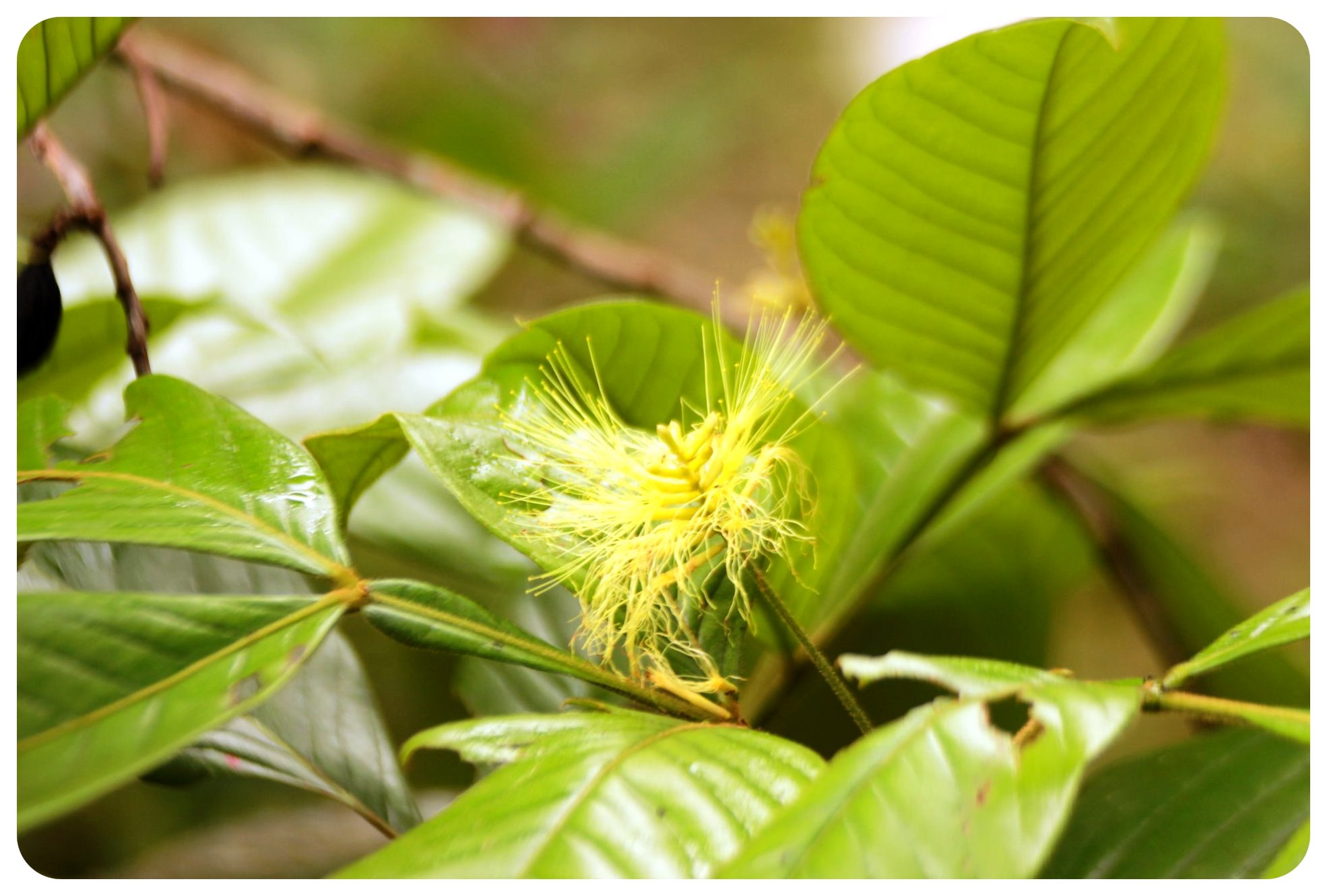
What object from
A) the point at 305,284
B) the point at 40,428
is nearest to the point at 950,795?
the point at 40,428

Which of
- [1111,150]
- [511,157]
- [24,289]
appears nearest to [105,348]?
[24,289]

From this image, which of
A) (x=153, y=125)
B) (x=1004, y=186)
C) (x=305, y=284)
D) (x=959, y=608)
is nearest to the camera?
(x=1004, y=186)

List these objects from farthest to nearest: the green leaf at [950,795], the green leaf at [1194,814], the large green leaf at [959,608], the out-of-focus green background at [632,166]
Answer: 1. the out-of-focus green background at [632,166]
2. the large green leaf at [959,608]
3. the green leaf at [1194,814]
4. the green leaf at [950,795]

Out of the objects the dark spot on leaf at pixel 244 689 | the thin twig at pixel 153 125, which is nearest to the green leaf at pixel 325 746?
the dark spot on leaf at pixel 244 689

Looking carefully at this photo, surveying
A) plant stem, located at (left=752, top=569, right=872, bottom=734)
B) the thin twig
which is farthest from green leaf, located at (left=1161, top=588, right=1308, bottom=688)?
the thin twig

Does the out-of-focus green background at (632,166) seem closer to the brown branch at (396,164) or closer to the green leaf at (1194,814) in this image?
the brown branch at (396,164)

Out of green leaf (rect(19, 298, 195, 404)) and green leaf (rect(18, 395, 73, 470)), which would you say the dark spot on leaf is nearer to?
green leaf (rect(18, 395, 73, 470))

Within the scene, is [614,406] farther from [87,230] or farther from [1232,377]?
[1232,377]
